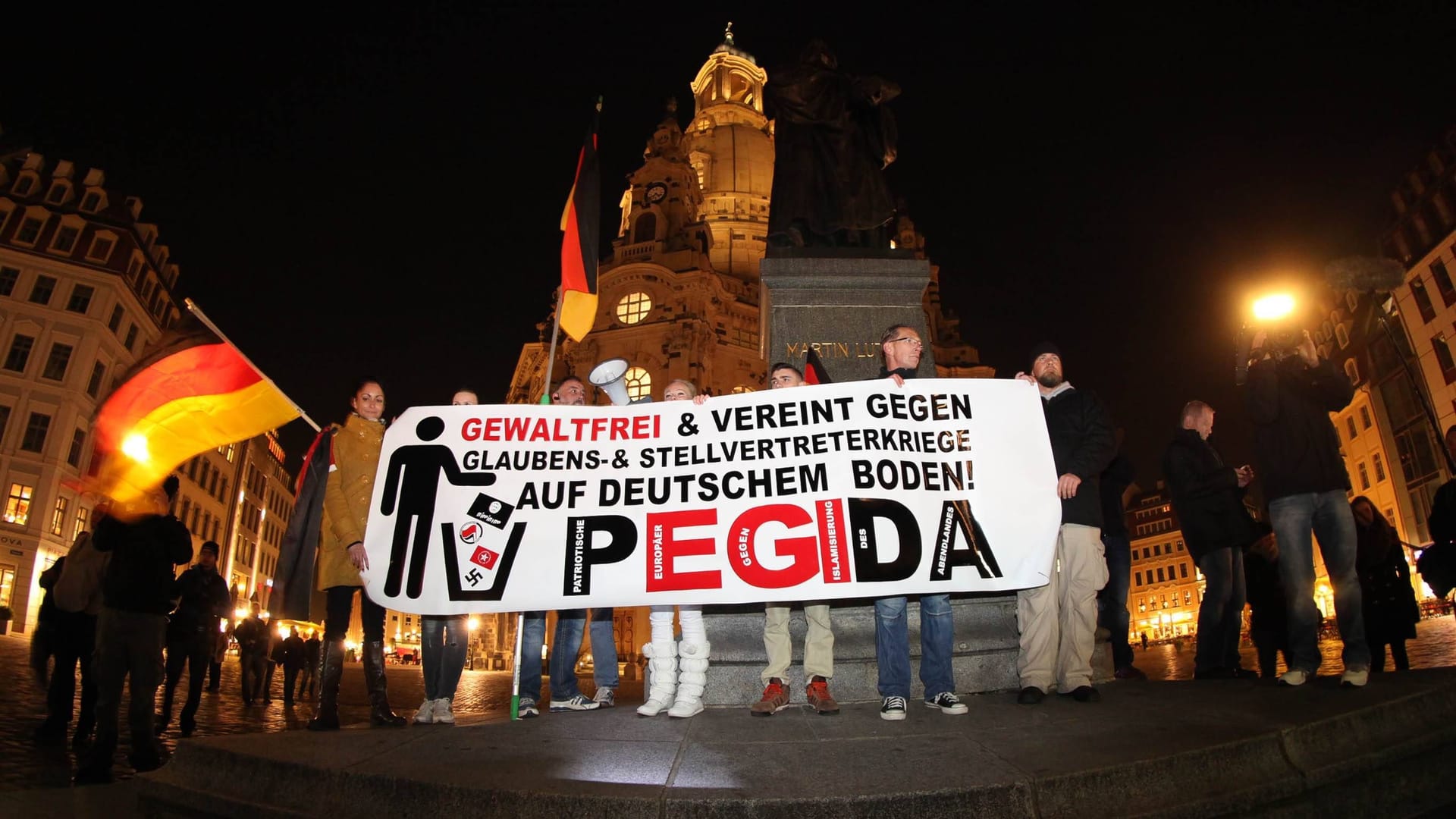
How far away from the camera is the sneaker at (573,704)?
594cm

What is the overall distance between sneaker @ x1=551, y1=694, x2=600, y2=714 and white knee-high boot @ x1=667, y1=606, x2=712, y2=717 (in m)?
1.02

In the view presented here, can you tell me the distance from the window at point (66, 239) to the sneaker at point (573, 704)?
5401 centimetres

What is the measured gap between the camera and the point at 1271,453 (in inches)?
219

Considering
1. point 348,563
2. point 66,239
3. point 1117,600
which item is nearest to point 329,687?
point 348,563

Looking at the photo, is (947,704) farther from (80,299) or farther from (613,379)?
(80,299)

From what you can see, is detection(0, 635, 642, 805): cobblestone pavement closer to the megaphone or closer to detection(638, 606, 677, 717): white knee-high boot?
detection(638, 606, 677, 717): white knee-high boot

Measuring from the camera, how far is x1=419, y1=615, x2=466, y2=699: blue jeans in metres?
5.61

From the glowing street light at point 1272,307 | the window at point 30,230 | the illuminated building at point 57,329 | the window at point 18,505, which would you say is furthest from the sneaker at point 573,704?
the window at point 30,230

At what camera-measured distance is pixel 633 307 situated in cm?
5775

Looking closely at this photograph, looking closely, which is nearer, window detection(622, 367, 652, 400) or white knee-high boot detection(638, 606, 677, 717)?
white knee-high boot detection(638, 606, 677, 717)

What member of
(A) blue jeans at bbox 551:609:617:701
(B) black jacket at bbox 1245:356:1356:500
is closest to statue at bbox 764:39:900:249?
(B) black jacket at bbox 1245:356:1356:500

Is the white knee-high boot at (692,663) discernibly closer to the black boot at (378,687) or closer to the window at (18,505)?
the black boot at (378,687)

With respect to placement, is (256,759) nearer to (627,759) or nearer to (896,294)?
(627,759)

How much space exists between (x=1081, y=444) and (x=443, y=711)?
481cm
